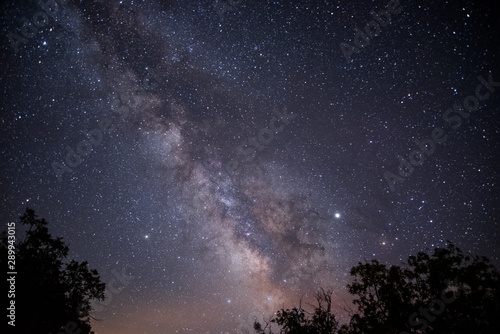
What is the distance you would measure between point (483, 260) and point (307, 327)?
12087mm

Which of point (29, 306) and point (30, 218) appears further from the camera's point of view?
point (30, 218)

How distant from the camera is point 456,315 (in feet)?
41.0

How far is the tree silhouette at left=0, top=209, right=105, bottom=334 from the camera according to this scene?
11.0m

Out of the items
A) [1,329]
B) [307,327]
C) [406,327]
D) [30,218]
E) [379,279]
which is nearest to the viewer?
[1,329]

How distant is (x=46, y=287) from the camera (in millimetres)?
12000

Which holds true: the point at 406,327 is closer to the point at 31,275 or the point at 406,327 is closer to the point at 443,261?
the point at 443,261

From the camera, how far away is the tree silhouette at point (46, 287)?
36.1 feet

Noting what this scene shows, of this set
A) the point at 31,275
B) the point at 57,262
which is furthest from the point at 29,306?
the point at 57,262

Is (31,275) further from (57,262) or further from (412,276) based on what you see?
(412,276)

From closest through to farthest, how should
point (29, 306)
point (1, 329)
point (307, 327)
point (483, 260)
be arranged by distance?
1. point (1, 329)
2. point (29, 306)
3. point (483, 260)
4. point (307, 327)

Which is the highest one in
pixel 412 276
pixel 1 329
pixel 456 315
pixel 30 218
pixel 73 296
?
pixel 30 218

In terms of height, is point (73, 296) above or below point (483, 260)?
below

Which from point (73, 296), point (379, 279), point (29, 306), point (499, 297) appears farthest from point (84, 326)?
point (499, 297)

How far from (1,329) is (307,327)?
17601mm
